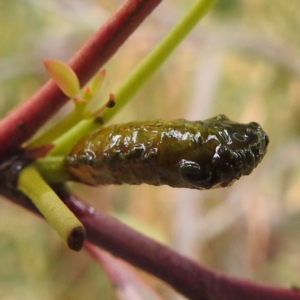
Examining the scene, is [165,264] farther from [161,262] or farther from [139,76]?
[139,76]

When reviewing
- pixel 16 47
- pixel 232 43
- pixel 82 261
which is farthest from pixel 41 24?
pixel 82 261

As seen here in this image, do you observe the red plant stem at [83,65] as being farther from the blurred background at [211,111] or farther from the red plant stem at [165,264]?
the blurred background at [211,111]

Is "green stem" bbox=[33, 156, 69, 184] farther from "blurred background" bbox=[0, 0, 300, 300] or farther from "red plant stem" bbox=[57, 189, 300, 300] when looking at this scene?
"blurred background" bbox=[0, 0, 300, 300]

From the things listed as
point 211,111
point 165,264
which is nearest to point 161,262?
point 165,264

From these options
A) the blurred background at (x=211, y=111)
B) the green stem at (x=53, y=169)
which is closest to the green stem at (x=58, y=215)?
the green stem at (x=53, y=169)

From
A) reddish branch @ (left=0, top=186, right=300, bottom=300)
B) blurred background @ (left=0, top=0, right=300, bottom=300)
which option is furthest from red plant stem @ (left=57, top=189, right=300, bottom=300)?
blurred background @ (left=0, top=0, right=300, bottom=300)
